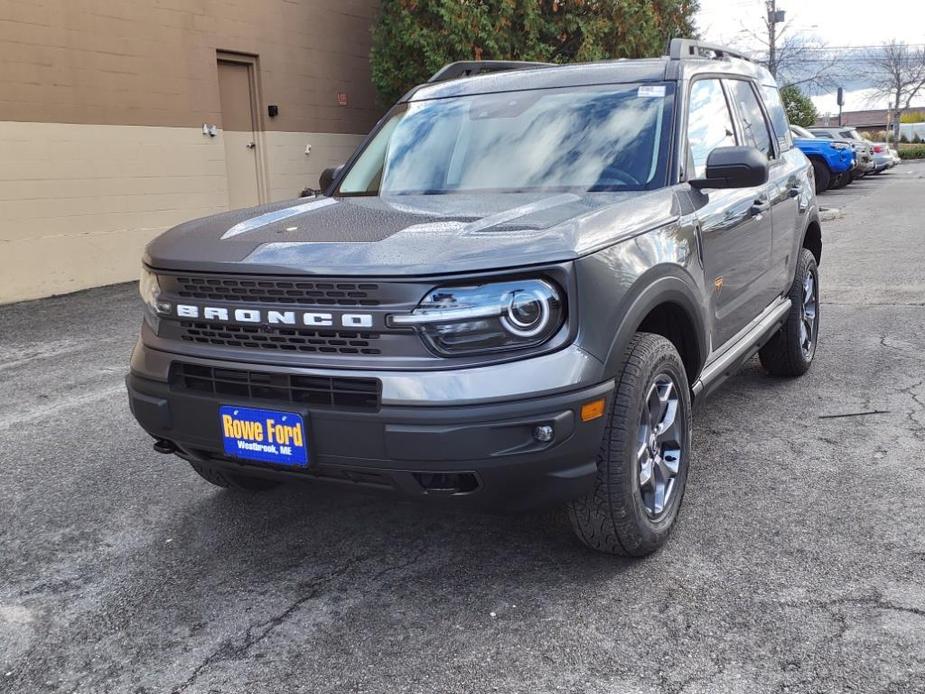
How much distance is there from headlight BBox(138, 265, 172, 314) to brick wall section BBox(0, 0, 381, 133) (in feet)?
24.1

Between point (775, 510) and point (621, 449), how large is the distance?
1108mm

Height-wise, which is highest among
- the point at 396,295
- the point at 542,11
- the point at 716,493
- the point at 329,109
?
the point at 542,11

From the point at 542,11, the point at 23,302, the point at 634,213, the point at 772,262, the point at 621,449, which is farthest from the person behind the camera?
the point at 542,11

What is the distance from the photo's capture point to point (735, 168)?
11.3ft

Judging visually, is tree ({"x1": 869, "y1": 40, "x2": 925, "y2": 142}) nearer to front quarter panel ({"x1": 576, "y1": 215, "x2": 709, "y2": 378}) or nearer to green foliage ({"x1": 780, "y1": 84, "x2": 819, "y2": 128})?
green foliage ({"x1": 780, "y1": 84, "x2": 819, "y2": 128})

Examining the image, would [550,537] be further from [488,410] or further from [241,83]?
[241,83]

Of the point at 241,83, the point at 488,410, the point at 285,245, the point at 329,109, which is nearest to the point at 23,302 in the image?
the point at 241,83

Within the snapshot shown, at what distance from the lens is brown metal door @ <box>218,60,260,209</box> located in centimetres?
1204

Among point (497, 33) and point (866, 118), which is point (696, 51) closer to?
point (497, 33)

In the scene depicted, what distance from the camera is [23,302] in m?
9.58

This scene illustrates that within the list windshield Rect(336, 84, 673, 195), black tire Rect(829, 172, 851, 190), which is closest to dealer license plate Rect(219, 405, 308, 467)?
windshield Rect(336, 84, 673, 195)

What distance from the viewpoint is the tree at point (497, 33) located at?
41.3 ft

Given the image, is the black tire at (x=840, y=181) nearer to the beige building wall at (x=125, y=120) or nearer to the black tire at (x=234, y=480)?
the beige building wall at (x=125, y=120)

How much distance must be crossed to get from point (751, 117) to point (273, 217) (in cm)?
276
